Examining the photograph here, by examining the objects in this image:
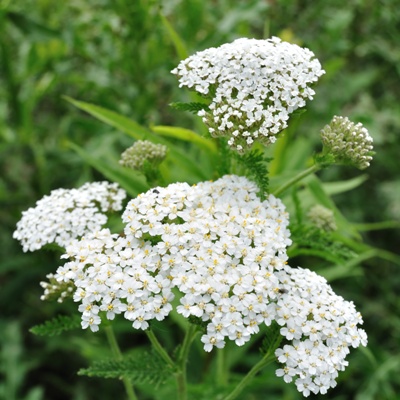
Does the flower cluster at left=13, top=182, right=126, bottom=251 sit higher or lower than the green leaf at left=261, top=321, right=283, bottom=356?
higher

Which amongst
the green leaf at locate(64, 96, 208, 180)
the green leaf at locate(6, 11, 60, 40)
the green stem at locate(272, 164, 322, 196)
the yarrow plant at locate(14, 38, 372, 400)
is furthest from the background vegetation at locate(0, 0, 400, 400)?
the yarrow plant at locate(14, 38, 372, 400)

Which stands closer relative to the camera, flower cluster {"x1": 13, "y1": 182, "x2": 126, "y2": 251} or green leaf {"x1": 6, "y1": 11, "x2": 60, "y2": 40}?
flower cluster {"x1": 13, "y1": 182, "x2": 126, "y2": 251}

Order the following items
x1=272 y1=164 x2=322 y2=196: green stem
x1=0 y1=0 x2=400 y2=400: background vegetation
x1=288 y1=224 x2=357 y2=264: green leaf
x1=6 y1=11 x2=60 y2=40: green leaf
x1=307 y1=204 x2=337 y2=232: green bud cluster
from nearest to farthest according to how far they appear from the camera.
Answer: x1=272 y1=164 x2=322 y2=196: green stem, x1=288 y1=224 x2=357 y2=264: green leaf, x1=307 y1=204 x2=337 y2=232: green bud cluster, x1=6 y1=11 x2=60 y2=40: green leaf, x1=0 y1=0 x2=400 y2=400: background vegetation

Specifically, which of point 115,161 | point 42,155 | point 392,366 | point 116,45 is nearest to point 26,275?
point 42,155

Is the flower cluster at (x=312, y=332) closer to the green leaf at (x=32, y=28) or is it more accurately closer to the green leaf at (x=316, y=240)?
the green leaf at (x=316, y=240)

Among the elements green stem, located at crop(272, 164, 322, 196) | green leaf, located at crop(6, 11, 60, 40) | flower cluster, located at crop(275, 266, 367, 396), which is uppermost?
green leaf, located at crop(6, 11, 60, 40)

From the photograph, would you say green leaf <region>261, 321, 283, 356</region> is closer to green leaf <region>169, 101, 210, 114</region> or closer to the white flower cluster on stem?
the white flower cluster on stem

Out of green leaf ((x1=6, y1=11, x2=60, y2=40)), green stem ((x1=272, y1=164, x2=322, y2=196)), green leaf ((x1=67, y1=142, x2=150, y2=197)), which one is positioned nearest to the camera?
green stem ((x1=272, y1=164, x2=322, y2=196))
